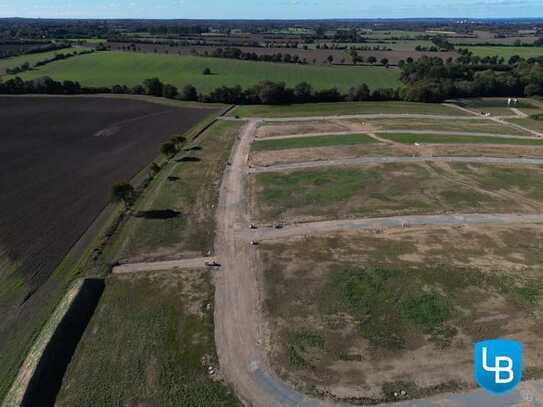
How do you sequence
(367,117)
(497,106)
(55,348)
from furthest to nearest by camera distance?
(497,106) < (367,117) < (55,348)

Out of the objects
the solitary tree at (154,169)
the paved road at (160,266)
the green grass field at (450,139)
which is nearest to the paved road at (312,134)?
the green grass field at (450,139)

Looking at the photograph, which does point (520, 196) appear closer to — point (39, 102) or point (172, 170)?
point (172, 170)

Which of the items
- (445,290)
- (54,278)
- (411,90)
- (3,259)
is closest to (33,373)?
(54,278)

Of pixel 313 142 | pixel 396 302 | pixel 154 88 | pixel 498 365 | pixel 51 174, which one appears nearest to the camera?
pixel 498 365

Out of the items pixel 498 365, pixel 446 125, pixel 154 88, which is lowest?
pixel 498 365

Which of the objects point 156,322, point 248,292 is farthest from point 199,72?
point 156,322

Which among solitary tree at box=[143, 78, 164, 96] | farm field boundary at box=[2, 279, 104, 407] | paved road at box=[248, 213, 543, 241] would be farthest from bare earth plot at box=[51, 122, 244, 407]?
solitary tree at box=[143, 78, 164, 96]

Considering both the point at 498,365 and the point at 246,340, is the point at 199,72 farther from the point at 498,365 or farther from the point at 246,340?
the point at 498,365
